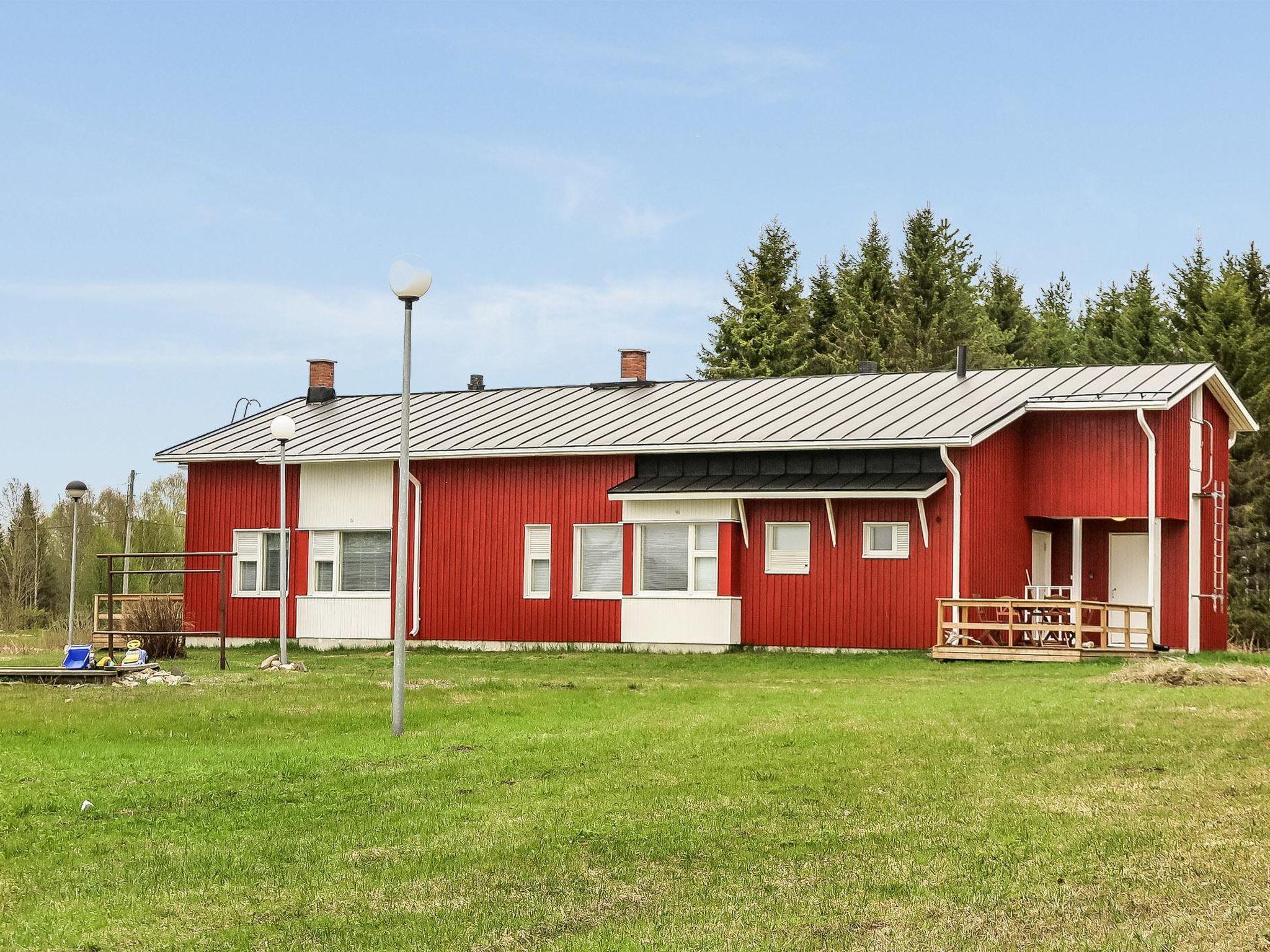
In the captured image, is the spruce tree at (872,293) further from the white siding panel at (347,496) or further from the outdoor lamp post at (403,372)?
the outdoor lamp post at (403,372)

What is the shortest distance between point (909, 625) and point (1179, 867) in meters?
17.9

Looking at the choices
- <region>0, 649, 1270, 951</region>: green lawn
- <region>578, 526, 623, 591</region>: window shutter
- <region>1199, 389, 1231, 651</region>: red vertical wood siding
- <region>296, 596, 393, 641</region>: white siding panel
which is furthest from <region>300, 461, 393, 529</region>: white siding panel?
<region>1199, 389, 1231, 651</region>: red vertical wood siding

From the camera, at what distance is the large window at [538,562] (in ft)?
95.5

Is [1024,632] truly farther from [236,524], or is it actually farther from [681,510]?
[236,524]

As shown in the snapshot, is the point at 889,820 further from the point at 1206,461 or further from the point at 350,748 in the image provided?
the point at 1206,461

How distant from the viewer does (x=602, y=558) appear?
94.3 feet

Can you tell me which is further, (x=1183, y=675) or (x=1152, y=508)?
(x=1152, y=508)

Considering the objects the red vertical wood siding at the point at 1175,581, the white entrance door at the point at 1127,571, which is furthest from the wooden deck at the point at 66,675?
the red vertical wood siding at the point at 1175,581

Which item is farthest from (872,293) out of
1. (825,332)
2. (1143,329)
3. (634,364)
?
(634,364)

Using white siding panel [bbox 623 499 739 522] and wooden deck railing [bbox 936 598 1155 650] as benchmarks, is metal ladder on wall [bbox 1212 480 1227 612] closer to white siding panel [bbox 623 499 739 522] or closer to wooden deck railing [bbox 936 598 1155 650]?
wooden deck railing [bbox 936 598 1155 650]

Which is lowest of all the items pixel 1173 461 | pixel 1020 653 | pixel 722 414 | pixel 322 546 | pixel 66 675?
pixel 66 675

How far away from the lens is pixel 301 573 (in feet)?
102

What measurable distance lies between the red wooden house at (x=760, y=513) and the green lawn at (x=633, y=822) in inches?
366

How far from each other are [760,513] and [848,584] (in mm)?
1931
